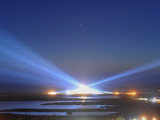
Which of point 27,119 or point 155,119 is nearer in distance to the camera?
point 155,119

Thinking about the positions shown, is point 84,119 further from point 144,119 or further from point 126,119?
point 144,119

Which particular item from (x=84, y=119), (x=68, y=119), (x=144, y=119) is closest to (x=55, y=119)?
(x=68, y=119)

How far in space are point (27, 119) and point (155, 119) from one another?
50.9ft

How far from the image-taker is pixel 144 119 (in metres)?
24.4

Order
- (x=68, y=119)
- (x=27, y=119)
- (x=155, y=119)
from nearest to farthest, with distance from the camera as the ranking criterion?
(x=155, y=119)
(x=68, y=119)
(x=27, y=119)

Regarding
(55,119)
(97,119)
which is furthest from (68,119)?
(97,119)

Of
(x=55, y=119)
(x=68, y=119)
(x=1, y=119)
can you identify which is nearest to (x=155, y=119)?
(x=68, y=119)

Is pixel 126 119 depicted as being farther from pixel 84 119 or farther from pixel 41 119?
pixel 41 119

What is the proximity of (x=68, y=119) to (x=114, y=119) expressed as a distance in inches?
212

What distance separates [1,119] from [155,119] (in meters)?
18.8

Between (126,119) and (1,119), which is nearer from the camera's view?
(126,119)

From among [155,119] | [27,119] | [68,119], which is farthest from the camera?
[27,119]

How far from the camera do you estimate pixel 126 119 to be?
24172 mm

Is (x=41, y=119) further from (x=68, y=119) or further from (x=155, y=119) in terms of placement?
(x=155, y=119)
